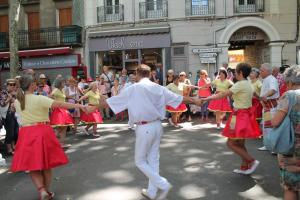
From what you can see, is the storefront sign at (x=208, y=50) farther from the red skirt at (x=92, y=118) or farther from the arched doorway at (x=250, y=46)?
the red skirt at (x=92, y=118)

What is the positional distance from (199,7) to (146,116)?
17.6 metres

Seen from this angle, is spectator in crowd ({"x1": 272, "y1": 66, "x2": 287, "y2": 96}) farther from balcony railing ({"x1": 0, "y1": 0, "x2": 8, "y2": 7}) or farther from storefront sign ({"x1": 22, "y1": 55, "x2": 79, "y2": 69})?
balcony railing ({"x1": 0, "y1": 0, "x2": 8, "y2": 7})

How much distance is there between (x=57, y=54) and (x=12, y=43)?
8.03m

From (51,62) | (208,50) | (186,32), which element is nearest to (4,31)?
(51,62)

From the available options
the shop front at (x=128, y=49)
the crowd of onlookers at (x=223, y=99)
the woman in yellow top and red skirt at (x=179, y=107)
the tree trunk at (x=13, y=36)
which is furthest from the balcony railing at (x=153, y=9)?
the woman in yellow top and red skirt at (x=179, y=107)

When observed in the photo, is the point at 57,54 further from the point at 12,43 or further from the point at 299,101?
the point at 299,101

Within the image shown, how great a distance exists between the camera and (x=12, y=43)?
16609 millimetres

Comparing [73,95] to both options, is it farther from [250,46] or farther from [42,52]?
[250,46]

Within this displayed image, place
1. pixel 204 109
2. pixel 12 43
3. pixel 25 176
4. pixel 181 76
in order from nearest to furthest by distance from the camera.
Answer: pixel 25 176 < pixel 181 76 < pixel 204 109 < pixel 12 43

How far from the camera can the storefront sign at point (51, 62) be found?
24.4 m

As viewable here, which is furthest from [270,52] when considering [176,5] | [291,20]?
[176,5]

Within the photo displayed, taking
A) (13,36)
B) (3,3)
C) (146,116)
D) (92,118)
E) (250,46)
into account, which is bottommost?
(92,118)

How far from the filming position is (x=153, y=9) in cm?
2291

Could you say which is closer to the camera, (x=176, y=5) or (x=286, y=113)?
(x=286, y=113)
